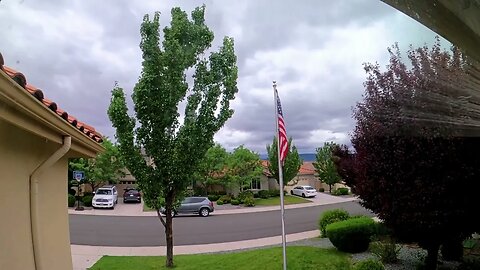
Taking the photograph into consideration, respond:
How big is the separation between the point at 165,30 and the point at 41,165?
6.46 metres

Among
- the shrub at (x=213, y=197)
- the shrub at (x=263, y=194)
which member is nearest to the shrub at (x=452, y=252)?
the shrub at (x=213, y=197)

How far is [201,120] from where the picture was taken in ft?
31.3

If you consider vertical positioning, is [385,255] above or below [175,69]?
below

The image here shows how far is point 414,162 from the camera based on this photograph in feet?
22.8

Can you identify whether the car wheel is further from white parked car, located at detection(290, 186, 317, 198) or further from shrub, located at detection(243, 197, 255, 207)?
white parked car, located at detection(290, 186, 317, 198)

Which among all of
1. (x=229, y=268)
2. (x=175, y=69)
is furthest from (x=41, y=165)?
(x=229, y=268)

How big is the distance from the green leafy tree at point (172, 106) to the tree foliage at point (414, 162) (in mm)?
3535

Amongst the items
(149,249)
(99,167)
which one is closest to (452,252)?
(149,249)

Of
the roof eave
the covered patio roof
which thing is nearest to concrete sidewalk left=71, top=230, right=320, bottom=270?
the roof eave

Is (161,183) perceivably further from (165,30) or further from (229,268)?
(165,30)

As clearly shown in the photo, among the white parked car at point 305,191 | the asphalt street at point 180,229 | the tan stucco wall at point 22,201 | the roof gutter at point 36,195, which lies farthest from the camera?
the white parked car at point 305,191

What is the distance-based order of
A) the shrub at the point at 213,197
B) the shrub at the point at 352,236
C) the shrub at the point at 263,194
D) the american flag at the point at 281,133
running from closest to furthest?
the american flag at the point at 281,133 < the shrub at the point at 352,236 < the shrub at the point at 213,197 < the shrub at the point at 263,194

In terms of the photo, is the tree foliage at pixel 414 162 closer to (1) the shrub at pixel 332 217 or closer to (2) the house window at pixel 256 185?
(1) the shrub at pixel 332 217

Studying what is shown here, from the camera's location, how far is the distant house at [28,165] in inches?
92.6
